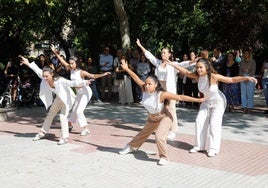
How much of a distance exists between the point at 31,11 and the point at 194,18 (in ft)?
28.0

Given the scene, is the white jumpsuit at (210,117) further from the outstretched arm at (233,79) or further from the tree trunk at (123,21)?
the tree trunk at (123,21)

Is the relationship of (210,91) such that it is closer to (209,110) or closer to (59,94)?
(209,110)

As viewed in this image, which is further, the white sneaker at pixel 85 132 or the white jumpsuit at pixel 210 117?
the white sneaker at pixel 85 132

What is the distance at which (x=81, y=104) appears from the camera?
30.8 feet

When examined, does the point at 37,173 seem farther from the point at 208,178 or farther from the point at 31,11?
the point at 31,11

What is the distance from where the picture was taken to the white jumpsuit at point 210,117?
291 inches

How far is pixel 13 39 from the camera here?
26047mm

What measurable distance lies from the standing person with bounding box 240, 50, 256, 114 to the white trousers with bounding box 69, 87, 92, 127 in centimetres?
521

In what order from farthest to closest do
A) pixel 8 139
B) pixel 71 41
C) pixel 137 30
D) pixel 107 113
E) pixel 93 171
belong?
pixel 71 41 < pixel 137 30 < pixel 107 113 < pixel 8 139 < pixel 93 171

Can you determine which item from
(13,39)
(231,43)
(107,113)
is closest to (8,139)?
(107,113)

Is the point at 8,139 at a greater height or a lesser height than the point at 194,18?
lesser

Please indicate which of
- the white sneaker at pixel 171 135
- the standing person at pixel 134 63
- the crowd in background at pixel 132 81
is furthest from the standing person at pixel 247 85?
the white sneaker at pixel 171 135

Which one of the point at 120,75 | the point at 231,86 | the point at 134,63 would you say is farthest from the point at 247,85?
the point at 120,75

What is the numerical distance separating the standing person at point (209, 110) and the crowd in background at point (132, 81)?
515cm
